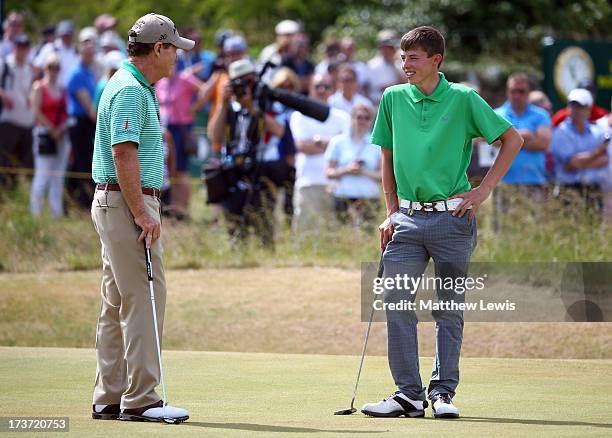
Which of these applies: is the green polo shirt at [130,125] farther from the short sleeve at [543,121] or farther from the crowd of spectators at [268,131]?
the short sleeve at [543,121]

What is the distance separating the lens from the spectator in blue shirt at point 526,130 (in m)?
15.4

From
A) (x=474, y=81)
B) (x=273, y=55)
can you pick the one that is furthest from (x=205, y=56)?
(x=474, y=81)

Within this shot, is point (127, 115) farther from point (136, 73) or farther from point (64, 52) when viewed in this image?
point (64, 52)

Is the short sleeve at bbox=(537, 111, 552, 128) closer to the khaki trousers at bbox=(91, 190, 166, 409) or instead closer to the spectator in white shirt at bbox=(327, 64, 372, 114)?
the spectator in white shirt at bbox=(327, 64, 372, 114)

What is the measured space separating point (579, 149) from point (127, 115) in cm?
958

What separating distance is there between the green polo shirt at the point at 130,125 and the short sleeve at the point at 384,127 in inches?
49.2

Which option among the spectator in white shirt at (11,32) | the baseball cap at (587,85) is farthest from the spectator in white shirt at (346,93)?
the spectator in white shirt at (11,32)

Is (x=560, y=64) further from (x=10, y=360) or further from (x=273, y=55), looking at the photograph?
(x=10, y=360)

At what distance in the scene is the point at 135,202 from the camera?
24.5ft

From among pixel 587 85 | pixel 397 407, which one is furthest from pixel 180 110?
pixel 397 407

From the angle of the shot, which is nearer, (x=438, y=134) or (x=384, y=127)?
(x=438, y=134)

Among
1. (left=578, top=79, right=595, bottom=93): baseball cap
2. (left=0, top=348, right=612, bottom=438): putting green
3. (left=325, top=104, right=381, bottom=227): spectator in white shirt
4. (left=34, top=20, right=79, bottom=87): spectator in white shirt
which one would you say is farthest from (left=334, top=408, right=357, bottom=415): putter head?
(left=34, top=20, right=79, bottom=87): spectator in white shirt

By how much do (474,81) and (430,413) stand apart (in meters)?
21.4

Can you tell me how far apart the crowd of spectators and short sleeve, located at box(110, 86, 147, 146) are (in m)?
6.88
